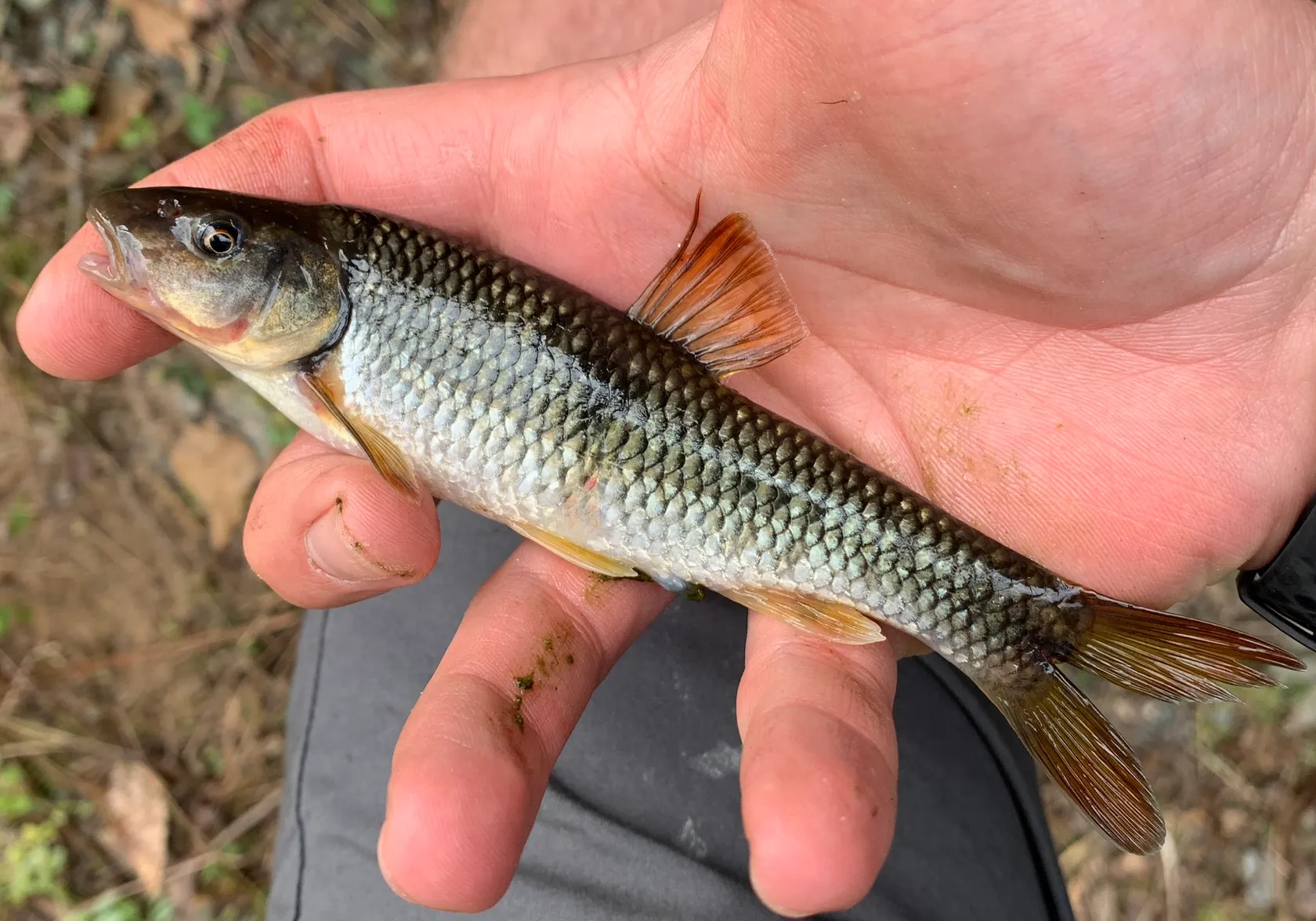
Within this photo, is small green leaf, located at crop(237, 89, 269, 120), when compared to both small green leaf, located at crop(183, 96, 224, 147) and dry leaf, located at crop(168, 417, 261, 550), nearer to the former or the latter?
small green leaf, located at crop(183, 96, 224, 147)

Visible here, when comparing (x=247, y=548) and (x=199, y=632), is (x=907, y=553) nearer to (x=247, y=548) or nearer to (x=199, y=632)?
(x=247, y=548)

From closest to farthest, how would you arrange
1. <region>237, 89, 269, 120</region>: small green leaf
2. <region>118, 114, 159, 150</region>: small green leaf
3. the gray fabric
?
1. the gray fabric
2. <region>118, 114, 159, 150</region>: small green leaf
3. <region>237, 89, 269, 120</region>: small green leaf

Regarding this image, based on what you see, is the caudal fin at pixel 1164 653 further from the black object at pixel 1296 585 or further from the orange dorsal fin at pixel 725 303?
the orange dorsal fin at pixel 725 303

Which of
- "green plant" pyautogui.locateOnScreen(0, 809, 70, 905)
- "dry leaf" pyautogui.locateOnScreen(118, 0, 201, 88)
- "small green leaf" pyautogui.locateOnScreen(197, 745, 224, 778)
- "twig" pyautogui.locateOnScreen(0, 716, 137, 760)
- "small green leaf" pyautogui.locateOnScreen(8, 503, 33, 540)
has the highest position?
"dry leaf" pyautogui.locateOnScreen(118, 0, 201, 88)

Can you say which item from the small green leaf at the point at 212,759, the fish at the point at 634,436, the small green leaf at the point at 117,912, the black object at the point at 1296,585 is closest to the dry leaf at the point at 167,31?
the fish at the point at 634,436

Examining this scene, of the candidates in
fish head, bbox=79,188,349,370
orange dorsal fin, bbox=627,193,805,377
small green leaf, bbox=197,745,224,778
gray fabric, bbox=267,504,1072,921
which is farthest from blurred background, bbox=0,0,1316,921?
orange dorsal fin, bbox=627,193,805,377

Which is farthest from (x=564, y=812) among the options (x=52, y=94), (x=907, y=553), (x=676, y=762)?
(x=52, y=94)

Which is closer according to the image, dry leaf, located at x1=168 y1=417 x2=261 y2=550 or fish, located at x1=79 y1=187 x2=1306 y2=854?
fish, located at x1=79 y1=187 x2=1306 y2=854
